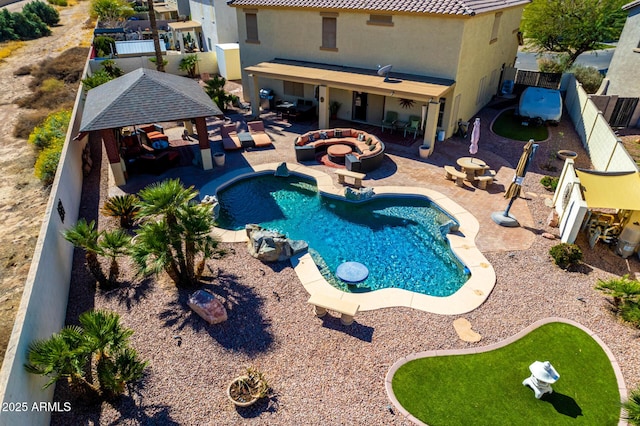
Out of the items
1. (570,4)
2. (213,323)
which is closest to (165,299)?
(213,323)

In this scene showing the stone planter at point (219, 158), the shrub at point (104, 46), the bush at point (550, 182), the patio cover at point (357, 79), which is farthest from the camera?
the shrub at point (104, 46)

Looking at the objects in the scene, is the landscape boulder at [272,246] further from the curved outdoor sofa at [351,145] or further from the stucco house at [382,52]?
the stucco house at [382,52]

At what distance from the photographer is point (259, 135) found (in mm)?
24375

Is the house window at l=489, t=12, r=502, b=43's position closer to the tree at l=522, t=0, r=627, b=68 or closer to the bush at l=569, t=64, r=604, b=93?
the bush at l=569, t=64, r=604, b=93

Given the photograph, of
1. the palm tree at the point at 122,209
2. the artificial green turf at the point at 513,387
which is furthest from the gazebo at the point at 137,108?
the artificial green turf at the point at 513,387

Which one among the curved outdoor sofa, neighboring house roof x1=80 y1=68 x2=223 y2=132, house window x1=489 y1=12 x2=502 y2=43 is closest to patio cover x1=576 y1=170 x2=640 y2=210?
the curved outdoor sofa

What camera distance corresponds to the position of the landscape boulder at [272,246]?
14.2m

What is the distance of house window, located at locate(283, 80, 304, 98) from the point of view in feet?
94.0

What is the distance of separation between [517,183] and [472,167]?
382 centimetres

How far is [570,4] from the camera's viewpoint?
33781 mm

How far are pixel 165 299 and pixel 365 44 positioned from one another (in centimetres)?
1945

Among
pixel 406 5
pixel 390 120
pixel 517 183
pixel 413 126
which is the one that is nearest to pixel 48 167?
pixel 390 120

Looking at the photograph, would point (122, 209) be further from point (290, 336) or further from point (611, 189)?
point (611, 189)

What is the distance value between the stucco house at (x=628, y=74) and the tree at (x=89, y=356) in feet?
98.6
